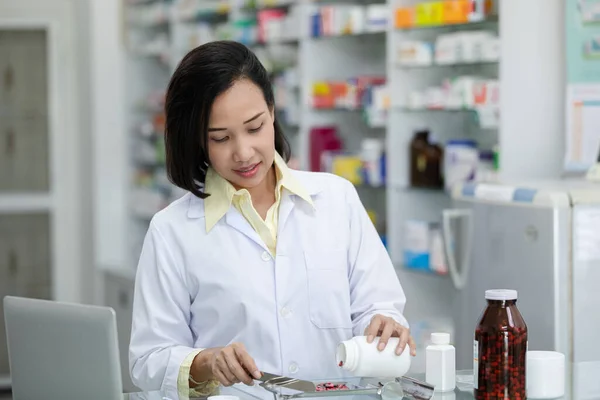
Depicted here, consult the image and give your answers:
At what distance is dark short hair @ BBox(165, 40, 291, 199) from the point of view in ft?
6.77

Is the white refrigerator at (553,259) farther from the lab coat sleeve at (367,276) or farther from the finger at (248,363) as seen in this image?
the finger at (248,363)

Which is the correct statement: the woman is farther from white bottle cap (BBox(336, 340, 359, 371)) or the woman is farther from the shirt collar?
white bottle cap (BBox(336, 340, 359, 371))

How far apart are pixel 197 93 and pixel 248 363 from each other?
57 centimetres

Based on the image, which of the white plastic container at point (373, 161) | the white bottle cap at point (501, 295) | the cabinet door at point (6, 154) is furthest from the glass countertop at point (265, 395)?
the cabinet door at point (6, 154)

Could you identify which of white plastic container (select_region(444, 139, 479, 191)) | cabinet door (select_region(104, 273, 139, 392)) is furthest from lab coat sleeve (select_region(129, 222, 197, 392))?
cabinet door (select_region(104, 273, 139, 392))

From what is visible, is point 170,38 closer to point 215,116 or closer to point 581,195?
point 581,195

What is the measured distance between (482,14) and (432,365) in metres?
2.42

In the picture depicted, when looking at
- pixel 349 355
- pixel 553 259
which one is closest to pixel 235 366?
pixel 349 355

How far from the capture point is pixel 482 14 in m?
4.07

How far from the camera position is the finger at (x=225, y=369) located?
188 centimetres

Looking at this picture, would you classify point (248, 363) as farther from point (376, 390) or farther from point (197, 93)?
point (197, 93)

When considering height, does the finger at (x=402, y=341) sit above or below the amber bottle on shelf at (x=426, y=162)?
below

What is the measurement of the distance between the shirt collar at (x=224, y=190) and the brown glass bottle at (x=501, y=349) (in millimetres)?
601

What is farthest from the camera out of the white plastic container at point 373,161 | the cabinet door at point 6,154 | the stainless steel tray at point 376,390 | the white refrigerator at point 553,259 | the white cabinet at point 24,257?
the white cabinet at point 24,257
